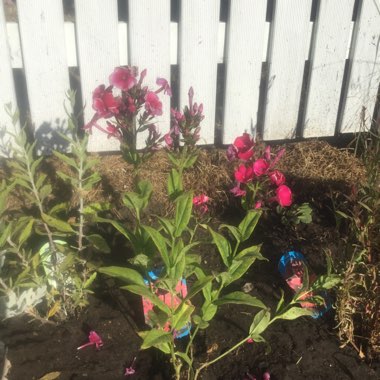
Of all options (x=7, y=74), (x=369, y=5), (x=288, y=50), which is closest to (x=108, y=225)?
(x=7, y=74)

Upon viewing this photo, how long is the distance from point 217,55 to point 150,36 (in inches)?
17.2

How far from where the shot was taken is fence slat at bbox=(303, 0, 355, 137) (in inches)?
112

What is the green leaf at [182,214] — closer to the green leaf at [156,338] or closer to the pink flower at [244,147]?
the green leaf at [156,338]

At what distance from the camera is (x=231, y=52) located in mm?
2803

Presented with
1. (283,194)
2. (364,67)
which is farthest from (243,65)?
(283,194)

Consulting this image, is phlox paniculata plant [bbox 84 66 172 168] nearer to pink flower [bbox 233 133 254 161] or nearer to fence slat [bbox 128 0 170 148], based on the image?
→ pink flower [bbox 233 133 254 161]

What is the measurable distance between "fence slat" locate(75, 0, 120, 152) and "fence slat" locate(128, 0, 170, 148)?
10cm

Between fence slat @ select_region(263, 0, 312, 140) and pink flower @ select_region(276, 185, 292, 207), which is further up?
fence slat @ select_region(263, 0, 312, 140)

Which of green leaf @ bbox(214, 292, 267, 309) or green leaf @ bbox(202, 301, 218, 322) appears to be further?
green leaf @ bbox(202, 301, 218, 322)

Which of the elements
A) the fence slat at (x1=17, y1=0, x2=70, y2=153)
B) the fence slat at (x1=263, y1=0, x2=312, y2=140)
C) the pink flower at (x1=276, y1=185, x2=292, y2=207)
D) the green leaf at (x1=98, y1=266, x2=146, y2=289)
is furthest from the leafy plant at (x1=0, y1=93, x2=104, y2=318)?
the fence slat at (x1=263, y1=0, x2=312, y2=140)

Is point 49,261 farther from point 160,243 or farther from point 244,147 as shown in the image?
point 244,147

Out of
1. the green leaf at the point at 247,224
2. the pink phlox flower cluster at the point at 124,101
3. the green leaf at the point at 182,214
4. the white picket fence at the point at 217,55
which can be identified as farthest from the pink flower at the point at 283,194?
the white picket fence at the point at 217,55

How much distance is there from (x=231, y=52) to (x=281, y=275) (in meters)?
1.47

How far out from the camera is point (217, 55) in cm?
280
